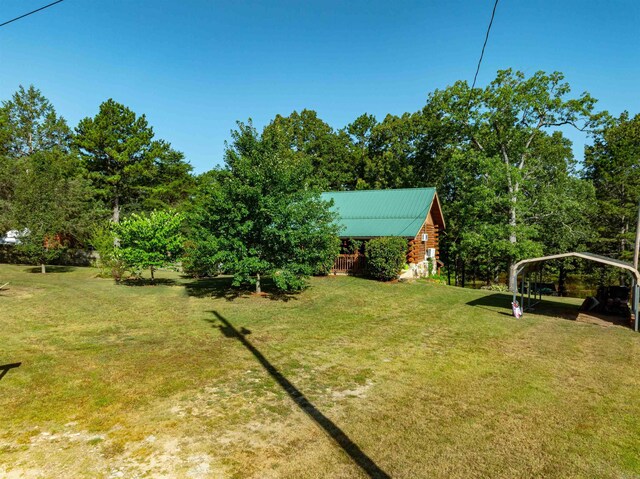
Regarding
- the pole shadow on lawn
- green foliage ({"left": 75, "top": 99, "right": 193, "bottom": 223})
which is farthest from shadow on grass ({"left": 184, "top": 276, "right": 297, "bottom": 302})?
green foliage ({"left": 75, "top": 99, "right": 193, "bottom": 223})

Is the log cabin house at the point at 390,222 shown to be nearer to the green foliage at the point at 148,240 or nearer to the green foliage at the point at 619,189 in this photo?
the green foliage at the point at 148,240

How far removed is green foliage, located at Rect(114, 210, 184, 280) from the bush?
11411mm

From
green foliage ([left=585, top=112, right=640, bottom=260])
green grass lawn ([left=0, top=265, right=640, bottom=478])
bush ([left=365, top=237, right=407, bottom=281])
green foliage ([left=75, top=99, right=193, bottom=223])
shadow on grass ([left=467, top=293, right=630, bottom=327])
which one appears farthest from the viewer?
green foliage ([left=75, top=99, right=193, bottom=223])

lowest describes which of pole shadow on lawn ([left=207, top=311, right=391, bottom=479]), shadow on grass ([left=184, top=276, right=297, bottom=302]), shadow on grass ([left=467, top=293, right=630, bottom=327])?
pole shadow on lawn ([left=207, top=311, right=391, bottom=479])

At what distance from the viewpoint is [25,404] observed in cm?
666

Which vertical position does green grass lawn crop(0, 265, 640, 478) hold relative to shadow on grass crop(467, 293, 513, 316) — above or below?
below

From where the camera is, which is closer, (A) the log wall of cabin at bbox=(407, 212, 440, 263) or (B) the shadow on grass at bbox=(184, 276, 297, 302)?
(B) the shadow on grass at bbox=(184, 276, 297, 302)

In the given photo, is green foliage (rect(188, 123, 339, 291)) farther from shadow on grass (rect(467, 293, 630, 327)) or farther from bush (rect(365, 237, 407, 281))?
shadow on grass (rect(467, 293, 630, 327))

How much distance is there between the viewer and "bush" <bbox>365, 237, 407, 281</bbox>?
23.3m

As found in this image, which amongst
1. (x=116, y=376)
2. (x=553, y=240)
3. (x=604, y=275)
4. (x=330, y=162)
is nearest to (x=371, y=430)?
(x=116, y=376)

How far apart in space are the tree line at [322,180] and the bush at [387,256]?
430 centimetres

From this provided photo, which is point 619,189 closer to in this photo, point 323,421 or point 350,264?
point 350,264

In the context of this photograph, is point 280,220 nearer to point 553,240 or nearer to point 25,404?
point 25,404

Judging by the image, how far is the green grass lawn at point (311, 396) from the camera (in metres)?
5.18
